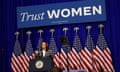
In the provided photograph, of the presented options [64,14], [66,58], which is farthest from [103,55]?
[64,14]

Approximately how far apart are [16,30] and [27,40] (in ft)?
1.57

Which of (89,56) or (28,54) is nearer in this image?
(89,56)

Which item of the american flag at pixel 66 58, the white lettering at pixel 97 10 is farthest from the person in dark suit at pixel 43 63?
the white lettering at pixel 97 10

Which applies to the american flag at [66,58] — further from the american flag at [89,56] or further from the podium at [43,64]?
the podium at [43,64]

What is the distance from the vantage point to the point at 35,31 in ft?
28.2

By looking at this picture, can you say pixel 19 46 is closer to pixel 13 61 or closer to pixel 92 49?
pixel 13 61

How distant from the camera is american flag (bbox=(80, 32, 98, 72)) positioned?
7.66 meters

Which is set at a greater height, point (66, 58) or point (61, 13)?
point (61, 13)

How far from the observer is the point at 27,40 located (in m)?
8.51

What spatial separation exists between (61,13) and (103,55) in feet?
5.10

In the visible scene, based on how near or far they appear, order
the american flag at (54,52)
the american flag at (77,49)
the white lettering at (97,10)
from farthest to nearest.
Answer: the white lettering at (97,10)
the american flag at (54,52)
the american flag at (77,49)

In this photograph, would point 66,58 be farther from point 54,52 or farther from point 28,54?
point 28,54

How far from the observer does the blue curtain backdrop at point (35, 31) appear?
7988mm

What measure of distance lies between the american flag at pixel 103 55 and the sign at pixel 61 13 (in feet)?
1.93
